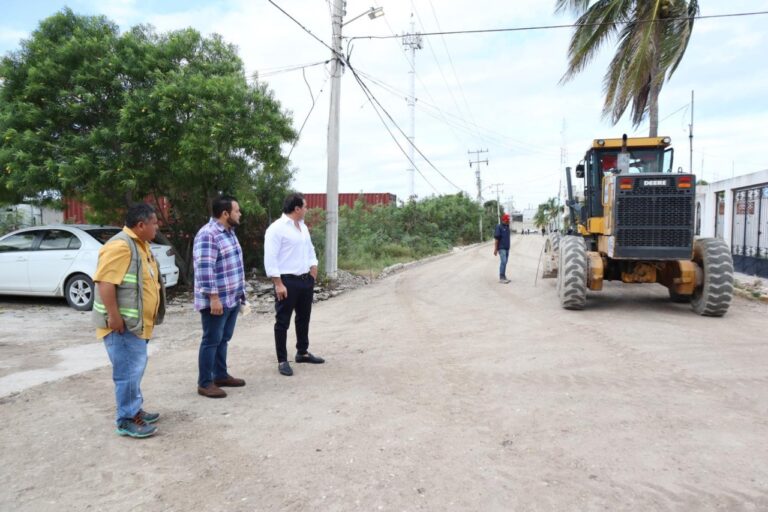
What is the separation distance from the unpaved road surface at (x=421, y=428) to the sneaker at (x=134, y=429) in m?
0.07

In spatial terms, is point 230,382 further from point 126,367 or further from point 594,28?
point 594,28

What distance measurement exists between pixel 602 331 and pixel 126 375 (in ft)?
19.2

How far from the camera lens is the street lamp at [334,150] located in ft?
42.1

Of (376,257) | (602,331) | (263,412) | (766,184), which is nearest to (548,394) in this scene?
(263,412)

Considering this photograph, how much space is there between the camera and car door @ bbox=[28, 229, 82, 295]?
8836mm

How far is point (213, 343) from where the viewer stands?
4348 millimetres

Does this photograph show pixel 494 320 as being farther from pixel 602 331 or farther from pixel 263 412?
pixel 263 412

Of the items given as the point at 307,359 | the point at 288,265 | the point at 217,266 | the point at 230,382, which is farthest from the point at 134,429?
the point at 307,359

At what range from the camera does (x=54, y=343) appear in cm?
661

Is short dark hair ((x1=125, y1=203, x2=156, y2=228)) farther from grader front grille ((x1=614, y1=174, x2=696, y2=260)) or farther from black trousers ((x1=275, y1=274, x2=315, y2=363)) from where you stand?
grader front grille ((x1=614, y1=174, x2=696, y2=260))

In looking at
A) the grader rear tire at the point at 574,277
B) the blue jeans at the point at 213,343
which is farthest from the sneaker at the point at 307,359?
the grader rear tire at the point at 574,277

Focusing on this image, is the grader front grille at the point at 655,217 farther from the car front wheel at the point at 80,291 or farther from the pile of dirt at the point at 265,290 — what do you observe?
the car front wheel at the point at 80,291

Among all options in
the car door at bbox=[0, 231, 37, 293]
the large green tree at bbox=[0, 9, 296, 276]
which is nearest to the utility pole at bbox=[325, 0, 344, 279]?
the large green tree at bbox=[0, 9, 296, 276]

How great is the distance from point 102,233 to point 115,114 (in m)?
2.11
